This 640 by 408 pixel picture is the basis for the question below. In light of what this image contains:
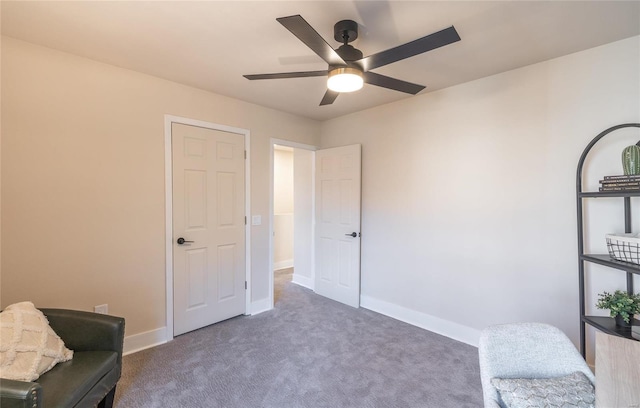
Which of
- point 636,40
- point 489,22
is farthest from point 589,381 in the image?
point 636,40

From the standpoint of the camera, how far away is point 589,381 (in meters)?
1.21

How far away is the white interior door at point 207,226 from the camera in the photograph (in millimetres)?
2809

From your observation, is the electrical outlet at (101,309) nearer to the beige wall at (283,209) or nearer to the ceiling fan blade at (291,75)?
the ceiling fan blade at (291,75)

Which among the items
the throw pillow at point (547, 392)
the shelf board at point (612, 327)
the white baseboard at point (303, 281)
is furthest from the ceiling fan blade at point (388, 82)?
the white baseboard at point (303, 281)

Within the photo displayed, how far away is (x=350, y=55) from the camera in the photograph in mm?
1708

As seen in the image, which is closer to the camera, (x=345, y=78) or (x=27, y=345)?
(x=27, y=345)

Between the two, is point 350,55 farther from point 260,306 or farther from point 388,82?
point 260,306

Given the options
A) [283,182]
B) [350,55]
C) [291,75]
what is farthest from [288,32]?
[283,182]

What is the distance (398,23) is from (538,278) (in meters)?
2.27

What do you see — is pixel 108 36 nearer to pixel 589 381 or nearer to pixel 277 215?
pixel 589 381

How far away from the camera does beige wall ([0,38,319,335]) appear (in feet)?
6.69

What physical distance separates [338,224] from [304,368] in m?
1.88

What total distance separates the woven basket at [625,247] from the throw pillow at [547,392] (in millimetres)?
952

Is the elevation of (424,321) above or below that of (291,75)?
below
